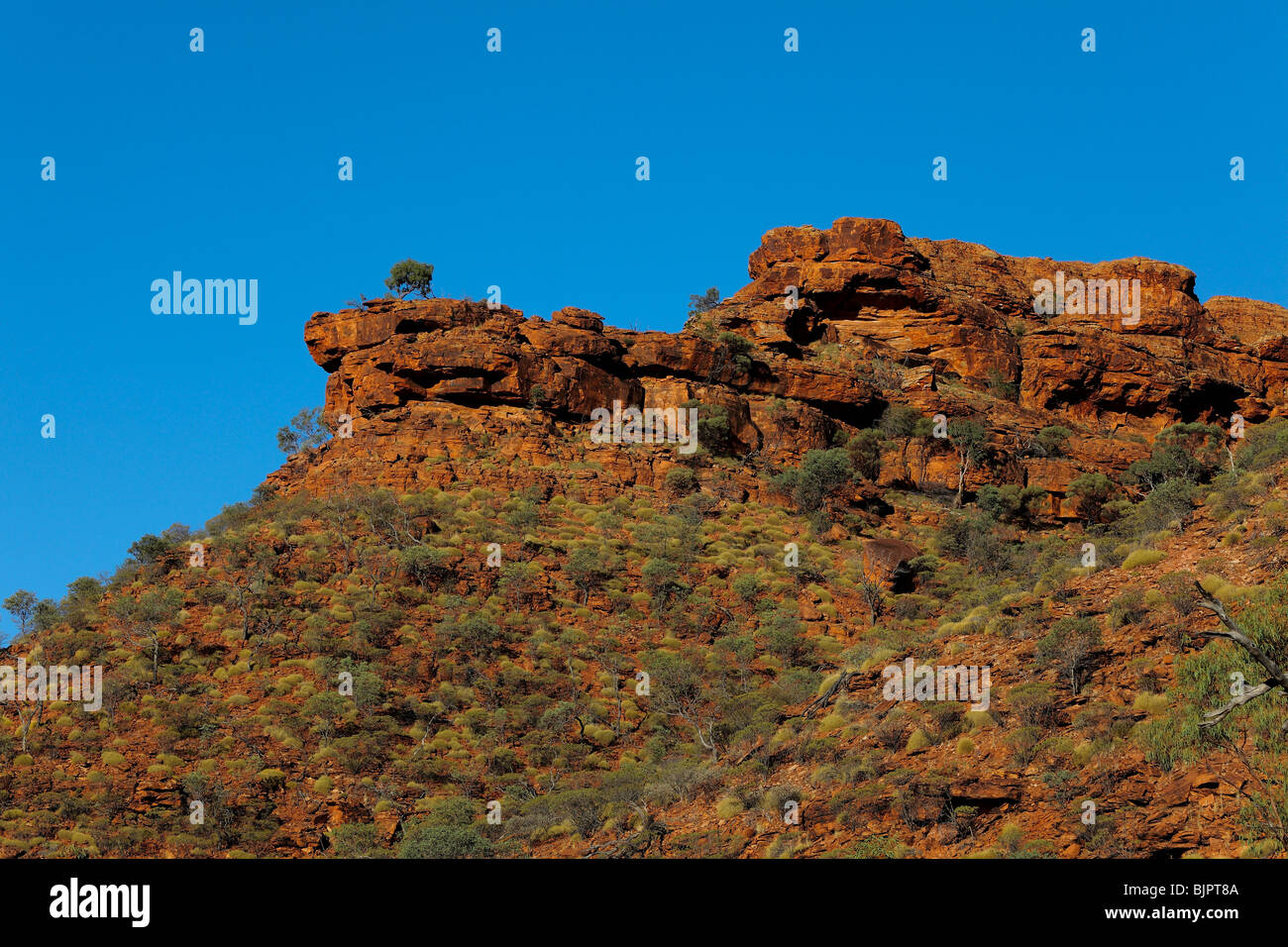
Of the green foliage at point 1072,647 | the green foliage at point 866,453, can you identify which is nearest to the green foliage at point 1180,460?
the green foliage at point 866,453

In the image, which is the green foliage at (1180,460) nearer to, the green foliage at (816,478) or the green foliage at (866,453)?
the green foliage at (866,453)

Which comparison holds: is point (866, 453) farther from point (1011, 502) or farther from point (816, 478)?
point (1011, 502)

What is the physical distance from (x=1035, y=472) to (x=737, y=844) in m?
39.2

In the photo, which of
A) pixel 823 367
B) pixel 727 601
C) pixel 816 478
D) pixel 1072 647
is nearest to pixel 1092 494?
pixel 816 478

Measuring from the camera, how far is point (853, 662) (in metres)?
29.1

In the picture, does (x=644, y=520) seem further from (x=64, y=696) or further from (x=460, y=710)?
(x=64, y=696)

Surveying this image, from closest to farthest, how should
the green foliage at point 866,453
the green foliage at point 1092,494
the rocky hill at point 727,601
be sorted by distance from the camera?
the rocky hill at point 727,601 → the green foliage at point 1092,494 → the green foliage at point 866,453

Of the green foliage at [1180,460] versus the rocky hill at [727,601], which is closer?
the rocky hill at [727,601]

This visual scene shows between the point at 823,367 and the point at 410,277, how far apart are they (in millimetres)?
20537

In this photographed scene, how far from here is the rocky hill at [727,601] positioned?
19.8 metres

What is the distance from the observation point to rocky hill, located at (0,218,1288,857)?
19.8m

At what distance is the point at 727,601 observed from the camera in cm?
4038

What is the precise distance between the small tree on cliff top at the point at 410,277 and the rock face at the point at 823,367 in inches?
137

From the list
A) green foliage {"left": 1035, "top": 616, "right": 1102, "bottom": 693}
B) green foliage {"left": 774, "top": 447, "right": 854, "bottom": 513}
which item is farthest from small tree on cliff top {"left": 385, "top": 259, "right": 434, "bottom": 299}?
green foliage {"left": 1035, "top": 616, "right": 1102, "bottom": 693}
